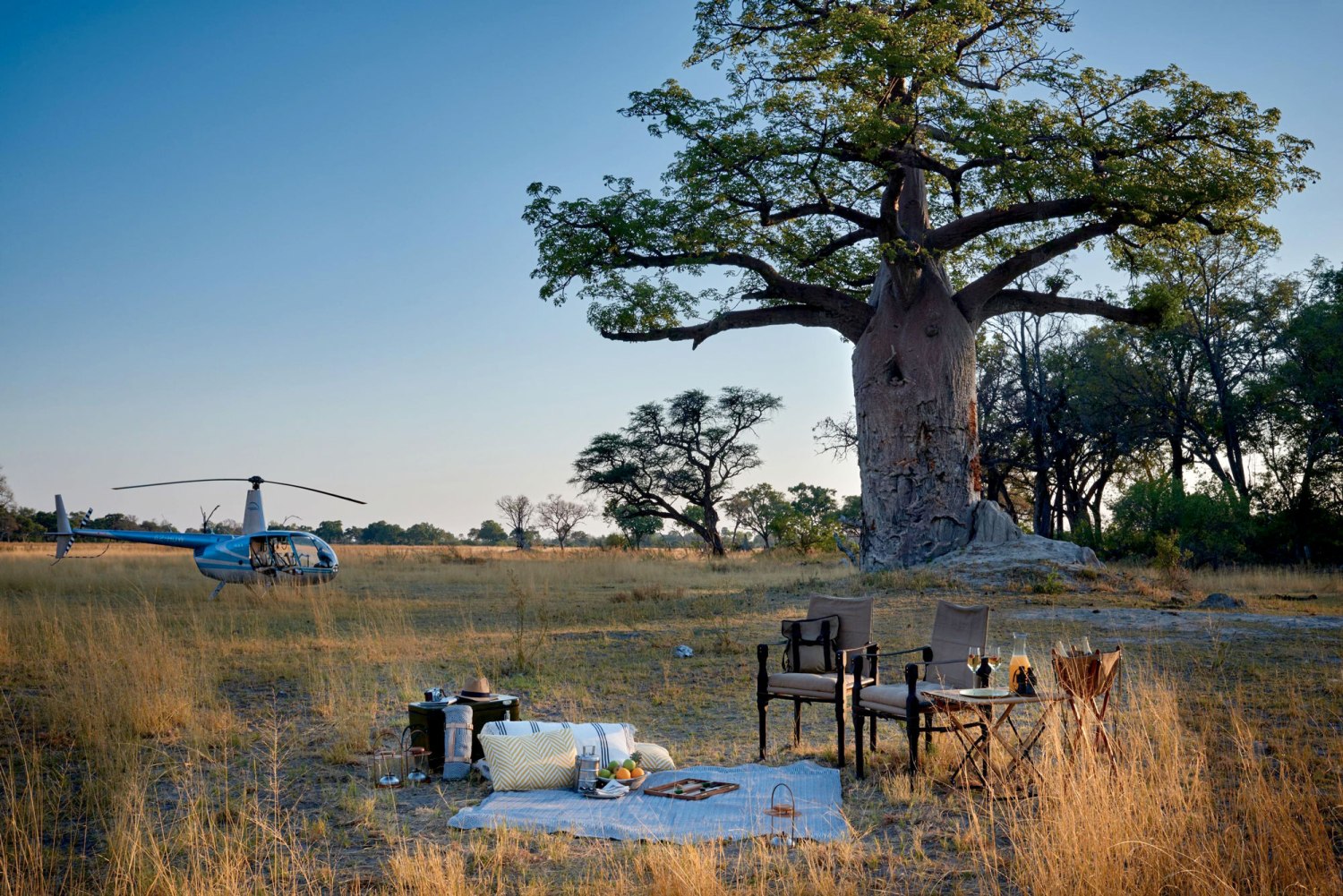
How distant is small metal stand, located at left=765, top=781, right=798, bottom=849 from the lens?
4.36m

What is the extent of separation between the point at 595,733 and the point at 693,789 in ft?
2.34

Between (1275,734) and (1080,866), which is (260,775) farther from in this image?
(1275,734)

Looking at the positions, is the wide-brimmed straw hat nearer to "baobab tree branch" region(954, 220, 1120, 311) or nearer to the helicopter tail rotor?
"baobab tree branch" region(954, 220, 1120, 311)

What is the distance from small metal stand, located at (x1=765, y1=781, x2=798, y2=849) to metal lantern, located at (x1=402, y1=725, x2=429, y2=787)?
2044 millimetres

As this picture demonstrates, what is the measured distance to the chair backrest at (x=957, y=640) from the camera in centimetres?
625

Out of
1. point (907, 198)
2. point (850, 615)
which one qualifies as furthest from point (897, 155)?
point (850, 615)

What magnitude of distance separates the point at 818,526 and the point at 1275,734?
90.1 feet

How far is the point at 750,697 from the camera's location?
321 inches

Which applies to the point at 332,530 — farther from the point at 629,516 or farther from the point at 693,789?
the point at 693,789

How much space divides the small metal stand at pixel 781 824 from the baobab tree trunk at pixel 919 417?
1073 cm

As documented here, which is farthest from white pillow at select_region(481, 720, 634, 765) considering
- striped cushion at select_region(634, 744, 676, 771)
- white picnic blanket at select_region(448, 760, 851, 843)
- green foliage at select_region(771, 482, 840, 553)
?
green foliage at select_region(771, 482, 840, 553)

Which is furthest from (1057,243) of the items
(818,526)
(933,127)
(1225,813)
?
(818,526)

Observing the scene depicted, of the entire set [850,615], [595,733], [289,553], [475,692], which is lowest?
[595,733]

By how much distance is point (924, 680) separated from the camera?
6402 millimetres
